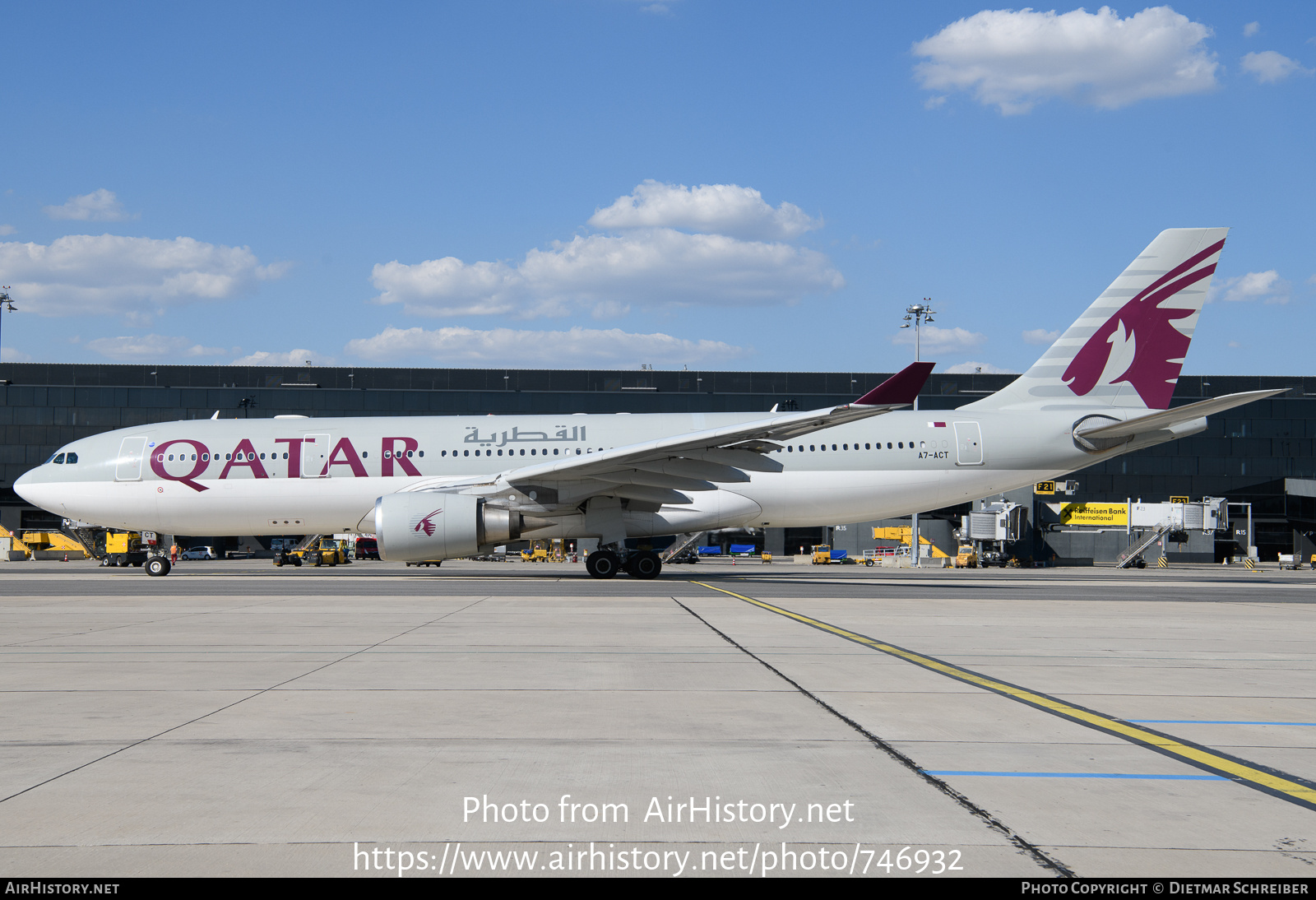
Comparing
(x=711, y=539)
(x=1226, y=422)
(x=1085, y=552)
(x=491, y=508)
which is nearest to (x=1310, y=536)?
(x=1226, y=422)

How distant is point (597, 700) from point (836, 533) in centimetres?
5494

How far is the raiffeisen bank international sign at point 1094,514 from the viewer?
168ft

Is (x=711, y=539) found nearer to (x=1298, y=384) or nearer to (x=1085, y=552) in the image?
(x=1085, y=552)

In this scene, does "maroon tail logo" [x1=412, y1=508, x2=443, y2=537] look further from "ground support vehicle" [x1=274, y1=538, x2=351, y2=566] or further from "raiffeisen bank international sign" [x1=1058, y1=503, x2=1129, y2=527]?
"raiffeisen bank international sign" [x1=1058, y1=503, x2=1129, y2=527]

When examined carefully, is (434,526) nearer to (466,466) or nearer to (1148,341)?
(466,466)

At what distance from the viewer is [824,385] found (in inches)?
2539

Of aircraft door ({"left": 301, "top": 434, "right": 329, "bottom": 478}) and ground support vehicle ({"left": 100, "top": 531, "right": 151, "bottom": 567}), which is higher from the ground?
aircraft door ({"left": 301, "top": 434, "right": 329, "bottom": 478})

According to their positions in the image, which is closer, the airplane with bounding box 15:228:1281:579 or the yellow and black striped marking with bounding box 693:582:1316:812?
the yellow and black striped marking with bounding box 693:582:1316:812

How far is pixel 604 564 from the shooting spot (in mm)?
22891

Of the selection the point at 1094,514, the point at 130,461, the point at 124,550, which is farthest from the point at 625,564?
the point at 1094,514

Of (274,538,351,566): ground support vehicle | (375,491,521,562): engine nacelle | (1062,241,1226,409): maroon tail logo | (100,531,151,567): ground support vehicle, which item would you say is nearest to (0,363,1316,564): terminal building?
(274,538,351,566): ground support vehicle

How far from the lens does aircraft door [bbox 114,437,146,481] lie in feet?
78.4

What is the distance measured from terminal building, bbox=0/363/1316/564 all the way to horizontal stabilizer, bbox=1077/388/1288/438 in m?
33.8

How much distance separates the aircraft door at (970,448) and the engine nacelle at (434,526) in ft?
36.8
